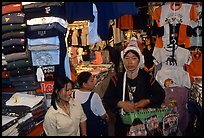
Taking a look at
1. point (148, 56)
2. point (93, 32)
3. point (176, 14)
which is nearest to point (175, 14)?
point (176, 14)

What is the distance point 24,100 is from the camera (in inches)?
137

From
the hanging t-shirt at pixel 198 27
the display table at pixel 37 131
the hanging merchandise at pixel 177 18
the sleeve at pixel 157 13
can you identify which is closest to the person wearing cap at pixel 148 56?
the hanging merchandise at pixel 177 18

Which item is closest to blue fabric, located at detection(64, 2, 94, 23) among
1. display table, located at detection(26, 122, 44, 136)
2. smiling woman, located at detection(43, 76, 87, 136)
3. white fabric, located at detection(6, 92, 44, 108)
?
smiling woman, located at detection(43, 76, 87, 136)

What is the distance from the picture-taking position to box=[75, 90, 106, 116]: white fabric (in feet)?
10.8

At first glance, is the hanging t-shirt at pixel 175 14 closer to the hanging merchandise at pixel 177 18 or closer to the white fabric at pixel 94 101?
the hanging merchandise at pixel 177 18

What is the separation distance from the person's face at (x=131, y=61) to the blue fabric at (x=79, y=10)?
62 centimetres

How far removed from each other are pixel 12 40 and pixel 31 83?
58 centimetres

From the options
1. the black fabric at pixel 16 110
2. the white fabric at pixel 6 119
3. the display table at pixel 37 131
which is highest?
the black fabric at pixel 16 110

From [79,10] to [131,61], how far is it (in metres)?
0.84

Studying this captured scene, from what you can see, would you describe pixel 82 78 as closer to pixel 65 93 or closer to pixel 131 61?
pixel 65 93

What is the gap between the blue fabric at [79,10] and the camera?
3.25 m

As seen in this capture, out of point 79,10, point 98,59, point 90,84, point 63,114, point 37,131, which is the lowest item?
point 37,131

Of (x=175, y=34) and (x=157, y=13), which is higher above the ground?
(x=157, y=13)

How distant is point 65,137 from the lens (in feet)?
9.89
